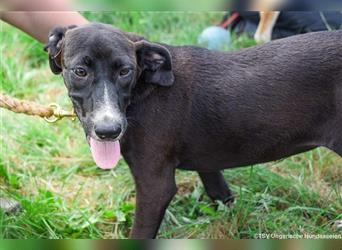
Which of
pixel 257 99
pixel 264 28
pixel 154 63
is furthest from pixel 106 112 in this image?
pixel 264 28

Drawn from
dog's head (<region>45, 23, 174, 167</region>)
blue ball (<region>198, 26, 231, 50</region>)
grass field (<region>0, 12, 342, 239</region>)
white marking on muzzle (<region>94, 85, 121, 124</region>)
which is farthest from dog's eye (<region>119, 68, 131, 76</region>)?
blue ball (<region>198, 26, 231, 50</region>)

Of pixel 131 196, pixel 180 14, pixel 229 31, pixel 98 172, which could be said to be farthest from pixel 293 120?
pixel 180 14

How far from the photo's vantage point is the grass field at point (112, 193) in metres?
3.01

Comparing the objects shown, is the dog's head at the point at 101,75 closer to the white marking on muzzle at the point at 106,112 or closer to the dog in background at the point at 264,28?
the white marking on muzzle at the point at 106,112

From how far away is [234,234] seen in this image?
9.78 feet

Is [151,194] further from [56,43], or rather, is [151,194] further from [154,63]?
[56,43]

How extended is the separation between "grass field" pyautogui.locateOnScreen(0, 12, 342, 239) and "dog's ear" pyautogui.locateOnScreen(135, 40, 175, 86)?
774 mm

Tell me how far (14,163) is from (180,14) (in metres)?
1.81

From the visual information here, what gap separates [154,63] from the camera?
265cm

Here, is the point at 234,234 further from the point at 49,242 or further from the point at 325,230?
the point at 49,242

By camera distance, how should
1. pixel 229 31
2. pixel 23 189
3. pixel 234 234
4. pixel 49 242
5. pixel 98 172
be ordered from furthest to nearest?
pixel 229 31 < pixel 98 172 < pixel 23 189 < pixel 234 234 < pixel 49 242

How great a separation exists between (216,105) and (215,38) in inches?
69.7

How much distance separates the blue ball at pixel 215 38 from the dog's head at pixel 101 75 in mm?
1826

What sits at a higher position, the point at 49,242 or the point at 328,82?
the point at 328,82
